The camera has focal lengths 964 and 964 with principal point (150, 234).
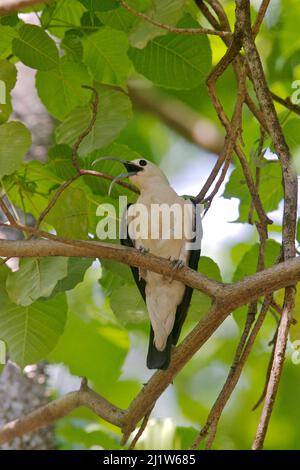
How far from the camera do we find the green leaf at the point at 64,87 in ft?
16.5

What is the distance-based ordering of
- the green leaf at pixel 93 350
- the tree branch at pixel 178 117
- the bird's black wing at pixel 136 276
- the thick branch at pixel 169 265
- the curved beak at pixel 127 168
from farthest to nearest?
the tree branch at pixel 178 117 → the green leaf at pixel 93 350 → the bird's black wing at pixel 136 276 → the curved beak at pixel 127 168 → the thick branch at pixel 169 265

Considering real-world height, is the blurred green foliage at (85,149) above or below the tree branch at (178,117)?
below

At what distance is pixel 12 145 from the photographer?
4254mm

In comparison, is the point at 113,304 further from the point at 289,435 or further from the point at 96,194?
the point at 289,435

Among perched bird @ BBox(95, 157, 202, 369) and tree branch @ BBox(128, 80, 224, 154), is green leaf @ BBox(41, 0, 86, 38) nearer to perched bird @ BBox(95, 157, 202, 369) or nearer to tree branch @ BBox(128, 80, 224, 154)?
perched bird @ BBox(95, 157, 202, 369)

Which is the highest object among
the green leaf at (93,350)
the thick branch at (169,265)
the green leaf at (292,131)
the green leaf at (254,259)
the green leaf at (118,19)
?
the green leaf at (118,19)

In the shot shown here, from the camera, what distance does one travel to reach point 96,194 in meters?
4.90

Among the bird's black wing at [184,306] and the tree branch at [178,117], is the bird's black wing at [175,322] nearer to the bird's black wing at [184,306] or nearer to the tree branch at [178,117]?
the bird's black wing at [184,306]

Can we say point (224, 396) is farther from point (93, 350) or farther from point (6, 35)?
point (93, 350)

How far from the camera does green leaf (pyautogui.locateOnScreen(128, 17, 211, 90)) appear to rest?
511cm

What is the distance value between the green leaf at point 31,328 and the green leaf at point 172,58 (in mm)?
1339

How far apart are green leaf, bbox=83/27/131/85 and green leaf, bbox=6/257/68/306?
4.11 ft

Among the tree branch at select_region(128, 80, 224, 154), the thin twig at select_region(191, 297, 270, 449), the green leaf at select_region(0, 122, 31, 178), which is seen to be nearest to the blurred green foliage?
the green leaf at select_region(0, 122, 31, 178)

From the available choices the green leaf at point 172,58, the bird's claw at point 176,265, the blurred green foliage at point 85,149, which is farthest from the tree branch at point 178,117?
the bird's claw at point 176,265
